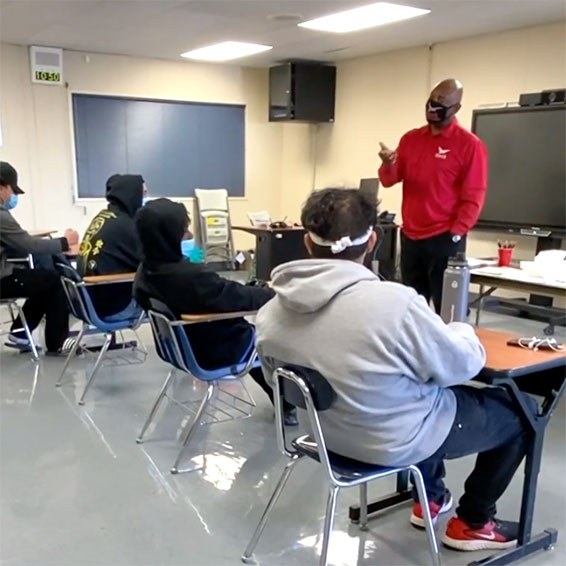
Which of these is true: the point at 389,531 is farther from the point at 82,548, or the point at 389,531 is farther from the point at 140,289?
the point at 140,289

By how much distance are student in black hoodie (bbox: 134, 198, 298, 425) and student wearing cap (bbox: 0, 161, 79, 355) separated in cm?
172

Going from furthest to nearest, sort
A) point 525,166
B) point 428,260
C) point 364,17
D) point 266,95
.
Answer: point 266,95, point 525,166, point 364,17, point 428,260

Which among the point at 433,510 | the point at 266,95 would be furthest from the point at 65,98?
the point at 433,510

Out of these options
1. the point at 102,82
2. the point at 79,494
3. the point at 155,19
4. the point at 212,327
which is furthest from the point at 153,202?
the point at 102,82

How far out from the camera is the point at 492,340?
7.25 ft

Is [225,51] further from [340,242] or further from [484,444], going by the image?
[484,444]

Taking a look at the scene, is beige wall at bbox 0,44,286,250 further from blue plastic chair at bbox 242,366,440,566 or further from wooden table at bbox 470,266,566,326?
blue plastic chair at bbox 242,366,440,566

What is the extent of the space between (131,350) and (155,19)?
295cm

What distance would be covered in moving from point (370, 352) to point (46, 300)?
3460mm

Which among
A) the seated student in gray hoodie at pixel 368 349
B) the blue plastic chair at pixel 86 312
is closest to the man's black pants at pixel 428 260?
the blue plastic chair at pixel 86 312

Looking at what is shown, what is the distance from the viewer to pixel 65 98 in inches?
286

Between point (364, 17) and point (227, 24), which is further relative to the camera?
point (227, 24)

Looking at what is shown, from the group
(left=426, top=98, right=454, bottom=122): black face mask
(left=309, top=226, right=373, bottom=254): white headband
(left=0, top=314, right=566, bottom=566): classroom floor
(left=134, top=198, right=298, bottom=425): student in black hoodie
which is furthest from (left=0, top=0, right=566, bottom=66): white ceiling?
(left=309, top=226, right=373, bottom=254): white headband

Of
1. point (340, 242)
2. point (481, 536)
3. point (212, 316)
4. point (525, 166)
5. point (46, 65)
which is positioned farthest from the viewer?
point (46, 65)
